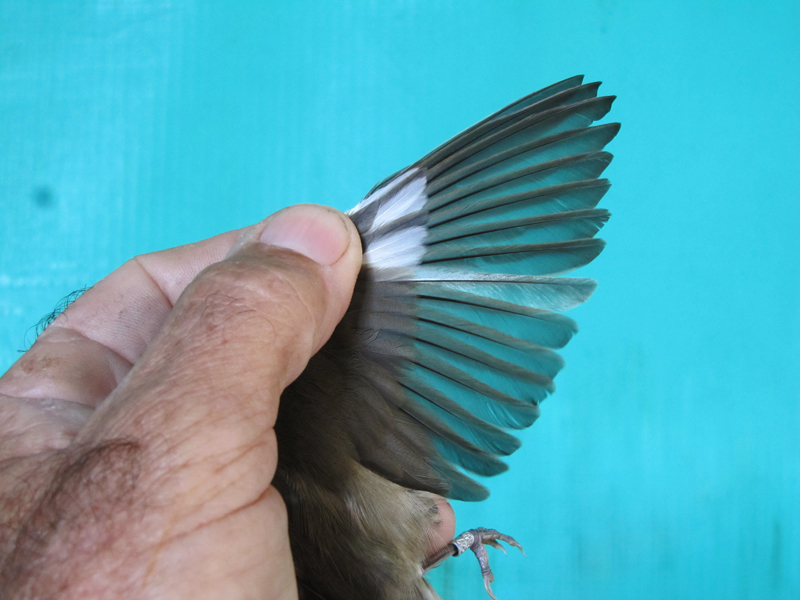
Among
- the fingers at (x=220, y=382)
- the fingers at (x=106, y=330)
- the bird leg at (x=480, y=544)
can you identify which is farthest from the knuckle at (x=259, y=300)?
the bird leg at (x=480, y=544)

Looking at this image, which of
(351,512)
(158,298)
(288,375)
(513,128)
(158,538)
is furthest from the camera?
(158,298)

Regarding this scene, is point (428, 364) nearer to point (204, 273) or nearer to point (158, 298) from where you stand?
point (204, 273)

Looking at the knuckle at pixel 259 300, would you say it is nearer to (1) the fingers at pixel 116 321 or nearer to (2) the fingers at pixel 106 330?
(1) the fingers at pixel 116 321

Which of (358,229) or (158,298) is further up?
(358,229)

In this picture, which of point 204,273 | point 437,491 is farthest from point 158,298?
point 437,491

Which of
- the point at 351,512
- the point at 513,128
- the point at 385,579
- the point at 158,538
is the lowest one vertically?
the point at 385,579

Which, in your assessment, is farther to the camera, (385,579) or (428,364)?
(385,579)

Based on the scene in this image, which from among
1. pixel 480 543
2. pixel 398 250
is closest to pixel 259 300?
pixel 398 250

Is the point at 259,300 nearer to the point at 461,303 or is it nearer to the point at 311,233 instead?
A: the point at 311,233
